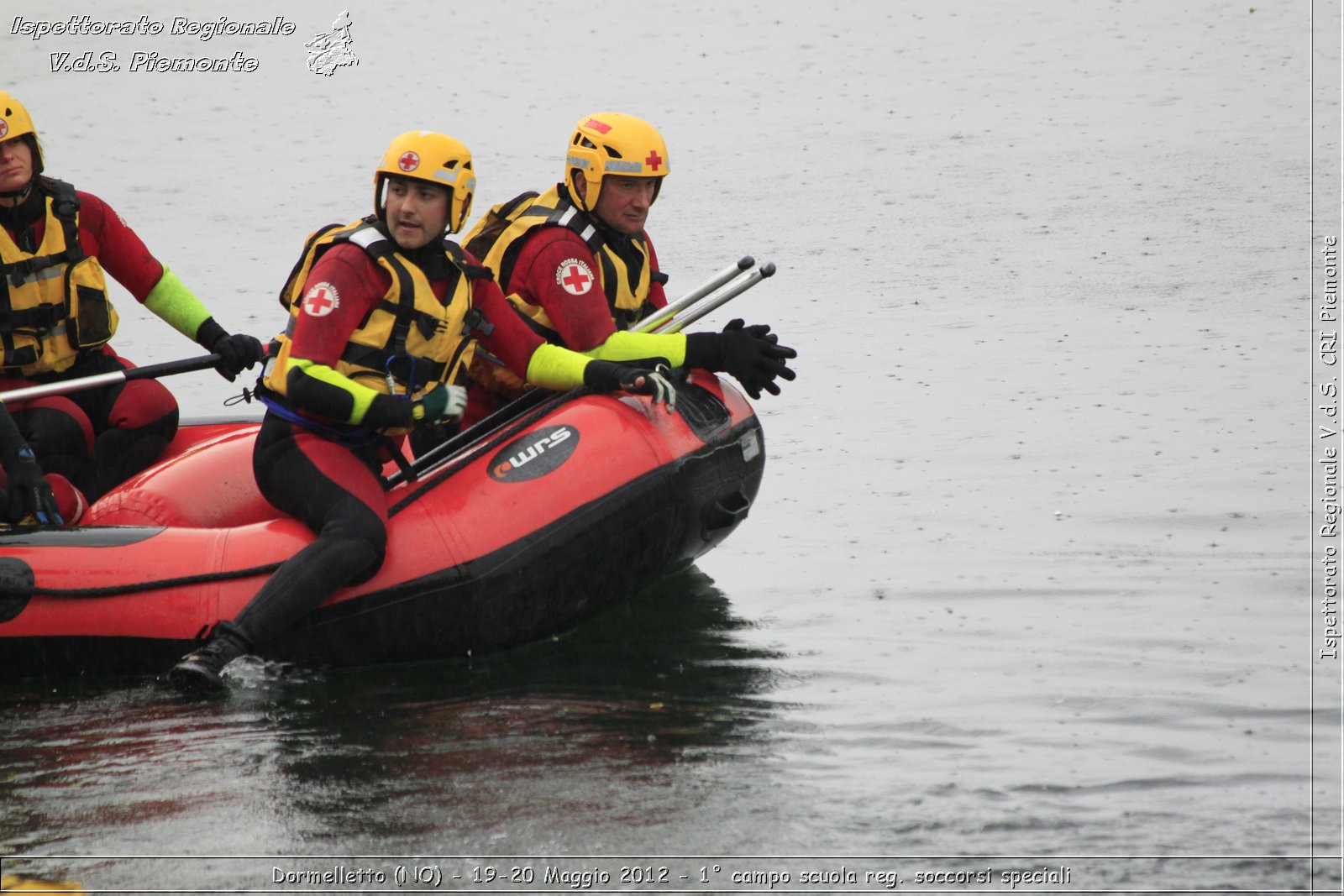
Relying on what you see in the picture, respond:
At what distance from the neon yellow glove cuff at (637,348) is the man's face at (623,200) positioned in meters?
0.36

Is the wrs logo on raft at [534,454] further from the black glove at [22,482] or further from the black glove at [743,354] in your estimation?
the black glove at [22,482]

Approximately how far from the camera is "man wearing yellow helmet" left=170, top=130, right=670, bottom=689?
15.9 ft

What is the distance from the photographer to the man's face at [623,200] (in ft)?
18.0

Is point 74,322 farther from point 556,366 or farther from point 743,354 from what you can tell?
point 743,354

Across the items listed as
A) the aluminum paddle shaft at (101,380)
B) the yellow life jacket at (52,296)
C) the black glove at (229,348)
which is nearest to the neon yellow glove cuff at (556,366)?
the black glove at (229,348)

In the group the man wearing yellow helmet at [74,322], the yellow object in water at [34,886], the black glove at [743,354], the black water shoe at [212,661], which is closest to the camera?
the yellow object in water at [34,886]

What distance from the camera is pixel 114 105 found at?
15.5 m

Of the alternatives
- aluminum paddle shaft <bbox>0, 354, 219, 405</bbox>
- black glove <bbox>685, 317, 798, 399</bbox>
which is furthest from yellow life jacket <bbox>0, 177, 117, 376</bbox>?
black glove <bbox>685, 317, 798, 399</bbox>

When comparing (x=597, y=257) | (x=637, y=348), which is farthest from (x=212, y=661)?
(x=597, y=257)

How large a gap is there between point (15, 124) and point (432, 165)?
1.38 m

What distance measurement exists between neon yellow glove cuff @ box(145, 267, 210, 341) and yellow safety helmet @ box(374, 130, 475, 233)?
3.90 ft

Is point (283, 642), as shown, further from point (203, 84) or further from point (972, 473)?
point (203, 84)

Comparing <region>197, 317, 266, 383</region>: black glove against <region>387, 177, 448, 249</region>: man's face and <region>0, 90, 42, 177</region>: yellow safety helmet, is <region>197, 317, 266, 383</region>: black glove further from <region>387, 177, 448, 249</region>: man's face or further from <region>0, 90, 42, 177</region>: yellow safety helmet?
<region>387, 177, 448, 249</region>: man's face

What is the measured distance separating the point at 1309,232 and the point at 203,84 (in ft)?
33.3
